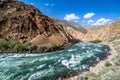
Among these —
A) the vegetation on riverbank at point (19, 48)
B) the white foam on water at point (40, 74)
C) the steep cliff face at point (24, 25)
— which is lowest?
the white foam on water at point (40, 74)

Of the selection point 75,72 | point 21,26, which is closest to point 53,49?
point 21,26

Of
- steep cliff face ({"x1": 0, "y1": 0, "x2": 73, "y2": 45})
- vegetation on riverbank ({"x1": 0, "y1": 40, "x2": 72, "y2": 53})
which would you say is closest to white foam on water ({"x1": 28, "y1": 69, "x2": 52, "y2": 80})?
vegetation on riverbank ({"x1": 0, "y1": 40, "x2": 72, "y2": 53})

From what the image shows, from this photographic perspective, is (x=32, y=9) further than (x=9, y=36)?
Yes

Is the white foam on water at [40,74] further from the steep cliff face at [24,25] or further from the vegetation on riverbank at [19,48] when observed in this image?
the steep cliff face at [24,25]

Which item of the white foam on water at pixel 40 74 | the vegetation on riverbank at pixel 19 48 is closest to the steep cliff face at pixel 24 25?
the vegetation on riverbank at pixel 19 48

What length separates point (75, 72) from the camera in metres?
37.5

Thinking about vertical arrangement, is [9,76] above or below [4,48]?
below

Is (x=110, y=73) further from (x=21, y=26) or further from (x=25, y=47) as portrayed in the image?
(x=21, y=26)

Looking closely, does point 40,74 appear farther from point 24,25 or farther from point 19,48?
point 24,25

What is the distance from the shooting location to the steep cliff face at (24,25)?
90.9 metres

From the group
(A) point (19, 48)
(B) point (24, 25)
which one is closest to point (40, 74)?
(A) point (19, 48)

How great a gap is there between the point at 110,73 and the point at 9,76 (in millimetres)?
17686

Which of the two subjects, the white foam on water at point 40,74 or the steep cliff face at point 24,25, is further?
the steep cliff face at point 24,25

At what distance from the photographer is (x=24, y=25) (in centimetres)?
9675
